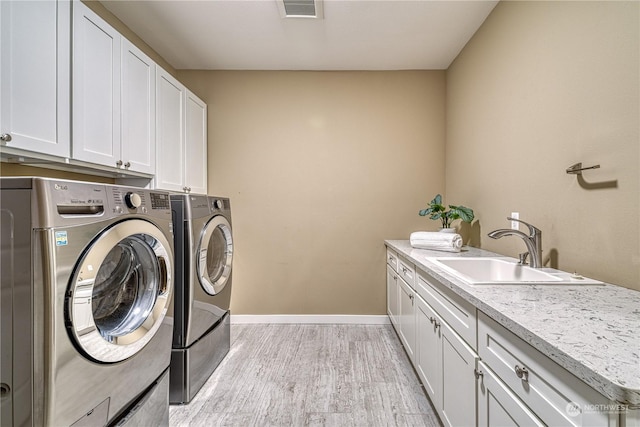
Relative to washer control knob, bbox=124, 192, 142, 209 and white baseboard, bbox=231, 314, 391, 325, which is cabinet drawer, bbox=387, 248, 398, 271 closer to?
white baseboard, bbox=231, 314, 391, 325

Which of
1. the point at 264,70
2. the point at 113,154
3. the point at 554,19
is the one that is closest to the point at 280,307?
the point at 113,154

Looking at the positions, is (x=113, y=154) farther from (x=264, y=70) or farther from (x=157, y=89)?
(x=264, y=70)

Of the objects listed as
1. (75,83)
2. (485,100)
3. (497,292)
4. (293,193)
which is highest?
(485,100)

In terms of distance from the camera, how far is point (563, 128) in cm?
143

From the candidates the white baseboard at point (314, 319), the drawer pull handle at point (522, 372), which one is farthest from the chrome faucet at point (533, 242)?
the white baseboard at point (314, 319)

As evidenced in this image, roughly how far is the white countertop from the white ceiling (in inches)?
77.8

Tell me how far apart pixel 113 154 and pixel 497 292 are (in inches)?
81.6

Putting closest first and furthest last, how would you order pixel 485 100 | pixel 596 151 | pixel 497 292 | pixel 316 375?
pixel 497 292
pixel 596 151
pixel 316 375
pixel 485 100

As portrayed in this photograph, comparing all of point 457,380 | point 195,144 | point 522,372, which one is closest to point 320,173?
point 195,144

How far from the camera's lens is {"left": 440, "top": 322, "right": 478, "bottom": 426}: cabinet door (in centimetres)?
110

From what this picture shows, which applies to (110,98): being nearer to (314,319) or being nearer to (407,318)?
(407,318)

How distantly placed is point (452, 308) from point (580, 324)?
0.54 meters

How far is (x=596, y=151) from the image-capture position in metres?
1.24

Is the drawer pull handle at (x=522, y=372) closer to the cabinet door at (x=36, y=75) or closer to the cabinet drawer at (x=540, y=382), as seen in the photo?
the cabinet drawer at (x=540, y=382)
